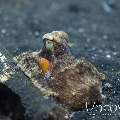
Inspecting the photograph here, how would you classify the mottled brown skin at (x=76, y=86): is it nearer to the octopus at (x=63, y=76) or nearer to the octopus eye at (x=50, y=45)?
the octopus at (x=63, y=76)

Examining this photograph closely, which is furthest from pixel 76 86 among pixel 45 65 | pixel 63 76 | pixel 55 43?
pixel 55 43

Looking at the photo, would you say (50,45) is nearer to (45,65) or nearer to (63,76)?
(45,65)

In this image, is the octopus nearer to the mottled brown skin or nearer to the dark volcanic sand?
the mottled brown skin

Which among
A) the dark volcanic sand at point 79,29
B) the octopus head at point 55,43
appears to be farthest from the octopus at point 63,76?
the dark volcanic sand at point 79,29

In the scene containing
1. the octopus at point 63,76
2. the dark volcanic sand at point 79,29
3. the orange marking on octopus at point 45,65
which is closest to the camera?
the octopus at point 63,76

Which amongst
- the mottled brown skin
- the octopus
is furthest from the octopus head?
the mottled brown skin
